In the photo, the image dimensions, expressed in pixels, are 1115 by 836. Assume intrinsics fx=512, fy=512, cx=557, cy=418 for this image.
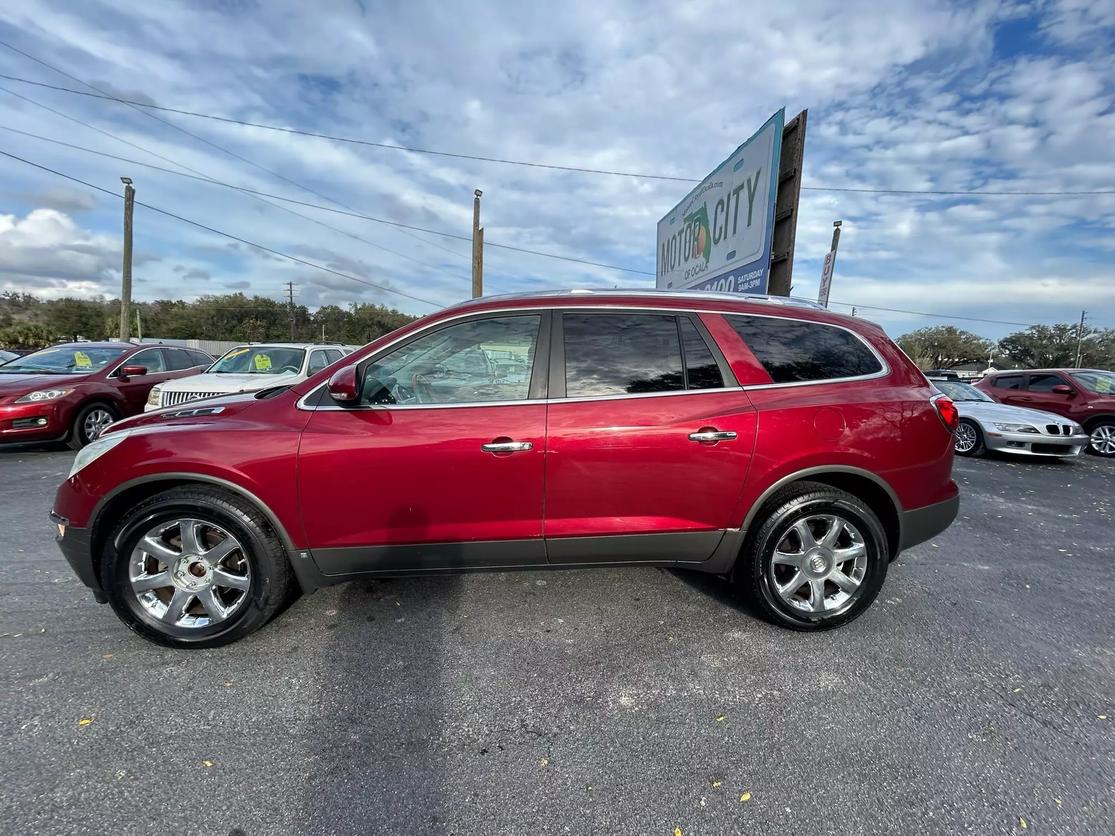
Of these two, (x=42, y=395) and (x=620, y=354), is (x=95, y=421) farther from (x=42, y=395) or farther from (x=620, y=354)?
(x=620, y=354)

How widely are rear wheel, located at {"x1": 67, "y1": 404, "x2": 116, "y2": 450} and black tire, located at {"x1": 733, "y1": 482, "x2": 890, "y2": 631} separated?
338 inches

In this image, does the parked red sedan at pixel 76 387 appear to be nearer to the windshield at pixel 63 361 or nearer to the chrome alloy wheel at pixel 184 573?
the windshield at pixel 63 361

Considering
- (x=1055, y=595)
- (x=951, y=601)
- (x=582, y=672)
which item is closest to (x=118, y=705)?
(x=582, y=672)

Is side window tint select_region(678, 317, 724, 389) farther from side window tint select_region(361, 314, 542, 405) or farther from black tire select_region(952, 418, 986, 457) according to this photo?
black tire select_region(952, 418, 986, 457)

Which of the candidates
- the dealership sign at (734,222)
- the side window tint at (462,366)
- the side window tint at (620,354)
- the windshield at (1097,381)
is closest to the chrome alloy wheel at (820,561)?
the side window tint at (620,354)

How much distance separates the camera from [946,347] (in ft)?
227

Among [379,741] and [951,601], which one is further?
[951,601]

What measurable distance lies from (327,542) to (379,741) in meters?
0.96

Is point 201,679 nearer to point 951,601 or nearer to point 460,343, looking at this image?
point 460,343

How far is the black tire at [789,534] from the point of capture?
2713mm

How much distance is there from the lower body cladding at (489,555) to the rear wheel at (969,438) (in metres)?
7.92

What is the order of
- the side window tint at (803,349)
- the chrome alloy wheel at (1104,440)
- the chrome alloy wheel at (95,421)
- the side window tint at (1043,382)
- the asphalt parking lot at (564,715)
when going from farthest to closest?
the side window tint at (1043,382), the chrome alloy wheel at (1104,440), the chrome alloy wheel at (95,421), the side window tint at (803,349), the asphalt parking lot at (564,715)

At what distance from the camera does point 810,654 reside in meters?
2.59

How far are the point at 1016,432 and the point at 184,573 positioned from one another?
10.4m
